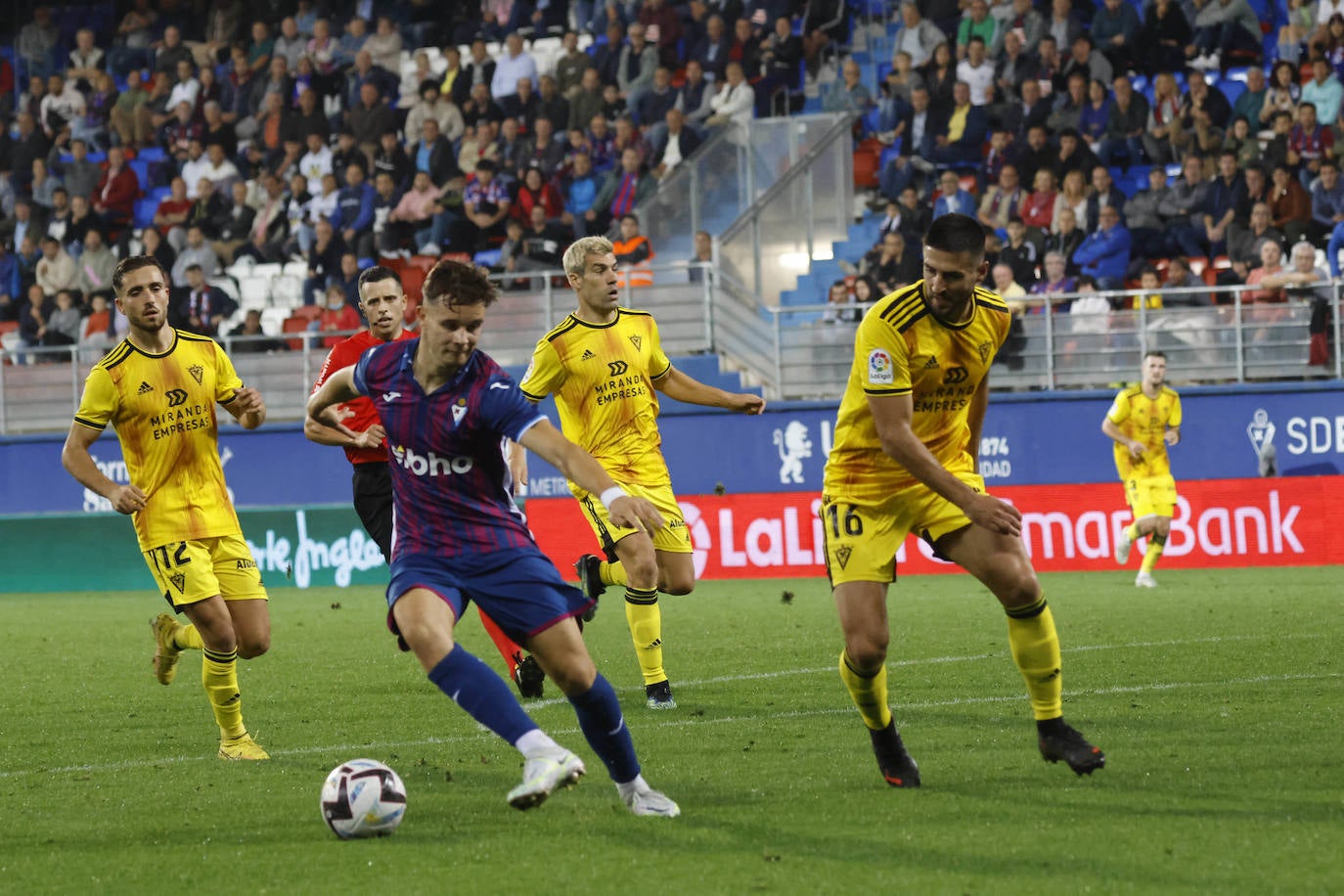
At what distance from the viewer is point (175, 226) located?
26.2 metres

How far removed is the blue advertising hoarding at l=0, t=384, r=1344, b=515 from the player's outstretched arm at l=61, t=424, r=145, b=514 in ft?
44.9

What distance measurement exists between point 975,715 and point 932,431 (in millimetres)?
2158

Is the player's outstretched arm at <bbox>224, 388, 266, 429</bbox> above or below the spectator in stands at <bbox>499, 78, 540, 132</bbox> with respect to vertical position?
below

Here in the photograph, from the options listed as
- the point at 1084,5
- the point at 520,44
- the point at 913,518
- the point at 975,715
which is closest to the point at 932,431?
the point at 913,518

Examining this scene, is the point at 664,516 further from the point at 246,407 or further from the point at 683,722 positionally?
the point at 246,407

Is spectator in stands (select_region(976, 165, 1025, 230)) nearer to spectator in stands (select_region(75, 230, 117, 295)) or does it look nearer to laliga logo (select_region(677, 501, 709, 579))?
laliga logo (select_region(677, 501, 709, 579))

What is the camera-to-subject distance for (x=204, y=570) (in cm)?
810

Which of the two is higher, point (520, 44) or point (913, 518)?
point (520, 44)

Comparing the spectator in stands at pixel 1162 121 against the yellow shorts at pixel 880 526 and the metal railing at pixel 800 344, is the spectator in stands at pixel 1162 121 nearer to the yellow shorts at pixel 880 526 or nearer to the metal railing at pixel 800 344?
the metal railing at pixel 800 344

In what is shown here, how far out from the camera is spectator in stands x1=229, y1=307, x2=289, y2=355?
24.0 m

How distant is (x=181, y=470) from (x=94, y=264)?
18969 millimetres

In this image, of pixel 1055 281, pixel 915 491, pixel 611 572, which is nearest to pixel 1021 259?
pixel 1055 281

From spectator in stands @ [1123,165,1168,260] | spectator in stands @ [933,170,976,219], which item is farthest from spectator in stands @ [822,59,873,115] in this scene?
spectator in stands @ [1123,165,1168,260]

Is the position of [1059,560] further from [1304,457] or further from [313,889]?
[313,889]
